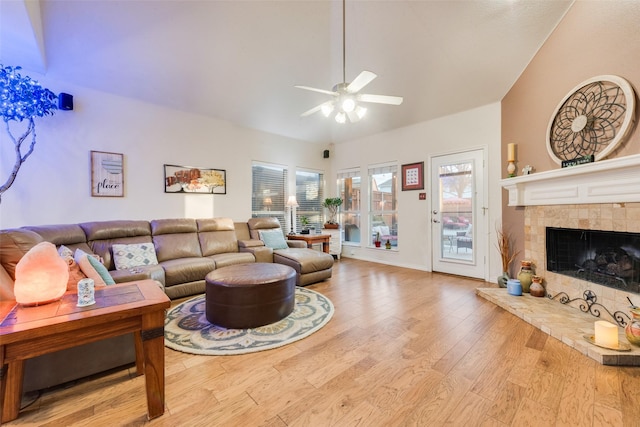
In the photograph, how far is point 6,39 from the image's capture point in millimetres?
2592

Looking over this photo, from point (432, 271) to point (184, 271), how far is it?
13.0 ft

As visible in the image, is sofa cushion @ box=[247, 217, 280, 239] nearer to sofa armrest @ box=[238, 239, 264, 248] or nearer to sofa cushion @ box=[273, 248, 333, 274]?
sofa armrest @ box=[238, 239, 264, 248]

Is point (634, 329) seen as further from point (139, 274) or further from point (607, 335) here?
point (139, 274)

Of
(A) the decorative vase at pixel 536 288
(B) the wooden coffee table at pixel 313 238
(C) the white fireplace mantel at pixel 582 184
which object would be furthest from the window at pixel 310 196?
(A) the decorative vase at pixel 536 288

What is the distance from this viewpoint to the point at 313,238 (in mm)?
5074

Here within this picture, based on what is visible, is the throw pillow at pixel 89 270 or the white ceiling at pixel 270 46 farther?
the white ceiling at pixel 270 46

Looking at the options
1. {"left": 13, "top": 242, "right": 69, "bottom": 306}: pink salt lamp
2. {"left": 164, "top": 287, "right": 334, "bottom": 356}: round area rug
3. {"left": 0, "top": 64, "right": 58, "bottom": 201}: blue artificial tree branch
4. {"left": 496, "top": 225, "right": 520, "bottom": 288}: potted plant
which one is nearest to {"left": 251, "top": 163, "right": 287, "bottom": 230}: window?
{"left": 164, "top": 287, "right": 334, "bottom": 356}: round area rug

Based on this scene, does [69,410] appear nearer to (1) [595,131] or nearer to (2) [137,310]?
(2) [137,310]

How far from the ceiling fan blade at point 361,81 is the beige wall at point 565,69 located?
2.20 m

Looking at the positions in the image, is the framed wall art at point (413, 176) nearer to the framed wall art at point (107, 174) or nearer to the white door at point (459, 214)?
the white door at point (459, 214)

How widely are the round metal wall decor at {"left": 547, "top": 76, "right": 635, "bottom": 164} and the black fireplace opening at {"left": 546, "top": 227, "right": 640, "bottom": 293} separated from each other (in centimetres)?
78

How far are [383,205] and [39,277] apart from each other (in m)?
5.02

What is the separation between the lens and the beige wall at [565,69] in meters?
2.24

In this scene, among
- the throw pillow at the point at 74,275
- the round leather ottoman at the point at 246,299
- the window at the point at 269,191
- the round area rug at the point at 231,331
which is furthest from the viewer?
the window at the point at 269,191
